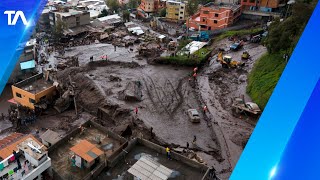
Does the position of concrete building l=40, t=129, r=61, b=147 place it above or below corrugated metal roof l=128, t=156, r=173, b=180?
below

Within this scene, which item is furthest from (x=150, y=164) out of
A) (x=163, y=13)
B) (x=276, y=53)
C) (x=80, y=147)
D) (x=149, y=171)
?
(x=163, y=13)

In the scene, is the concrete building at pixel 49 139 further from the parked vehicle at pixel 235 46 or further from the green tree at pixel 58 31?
the green tree at pixel 58 31

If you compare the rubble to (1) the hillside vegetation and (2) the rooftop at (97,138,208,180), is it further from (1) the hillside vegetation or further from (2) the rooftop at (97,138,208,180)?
(2) the rooftop at (97,138,208,180)

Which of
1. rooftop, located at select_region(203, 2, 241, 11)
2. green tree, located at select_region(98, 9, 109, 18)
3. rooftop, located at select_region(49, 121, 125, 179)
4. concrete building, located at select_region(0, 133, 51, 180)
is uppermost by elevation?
concrete building, located at select_region(0, 133, 51, 180)

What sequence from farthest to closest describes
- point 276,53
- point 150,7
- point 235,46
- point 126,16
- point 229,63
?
1. point 150,7
2. point 126,16
3. point 235,46
4. point 229,63
5. point 276,53

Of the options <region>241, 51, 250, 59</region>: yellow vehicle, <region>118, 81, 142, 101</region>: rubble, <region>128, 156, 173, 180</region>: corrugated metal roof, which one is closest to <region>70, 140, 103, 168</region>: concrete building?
<region>128, 156, 173, 180</region>: corrugated metal roof

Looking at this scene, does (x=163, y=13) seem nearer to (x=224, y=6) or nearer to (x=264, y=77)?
(x=224, y=6)

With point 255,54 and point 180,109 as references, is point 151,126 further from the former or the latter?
point 255,54

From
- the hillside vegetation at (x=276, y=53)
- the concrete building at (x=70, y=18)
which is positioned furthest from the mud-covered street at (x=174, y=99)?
the concrete building at (x=70, y=18)
